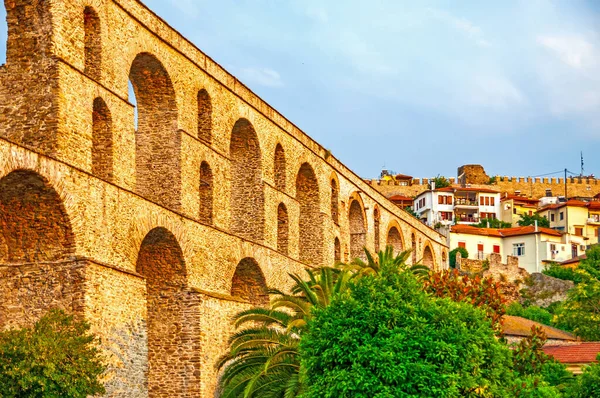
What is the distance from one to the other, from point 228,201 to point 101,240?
11.8m

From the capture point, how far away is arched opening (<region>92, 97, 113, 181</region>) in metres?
36.9

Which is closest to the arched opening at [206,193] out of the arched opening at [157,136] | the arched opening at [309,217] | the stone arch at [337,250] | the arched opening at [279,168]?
the arched opening at [157,136]

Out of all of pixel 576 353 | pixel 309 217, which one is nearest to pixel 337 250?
pixel 309 217

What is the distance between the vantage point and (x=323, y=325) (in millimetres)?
33531

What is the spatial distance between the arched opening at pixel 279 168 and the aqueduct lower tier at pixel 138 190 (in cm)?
6

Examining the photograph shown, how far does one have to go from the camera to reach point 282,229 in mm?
53125

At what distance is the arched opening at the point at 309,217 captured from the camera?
190 feet

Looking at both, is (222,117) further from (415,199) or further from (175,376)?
(415,199)

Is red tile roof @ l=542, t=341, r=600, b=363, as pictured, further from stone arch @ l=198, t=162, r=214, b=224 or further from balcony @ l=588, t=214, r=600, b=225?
balcony @ l=588, t=214, r=600, b=225

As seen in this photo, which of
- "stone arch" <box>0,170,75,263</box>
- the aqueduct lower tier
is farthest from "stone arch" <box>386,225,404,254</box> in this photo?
"stone arch" <box>0,170,75,263</box>

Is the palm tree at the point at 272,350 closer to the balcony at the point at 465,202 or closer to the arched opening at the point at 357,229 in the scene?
the arched opening at the point at 357,229

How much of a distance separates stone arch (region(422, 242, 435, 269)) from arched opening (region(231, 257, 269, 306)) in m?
37.1

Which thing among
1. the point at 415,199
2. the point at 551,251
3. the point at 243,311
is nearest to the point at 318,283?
the point at 243,311

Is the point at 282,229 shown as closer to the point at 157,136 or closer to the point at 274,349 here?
→ the point at 157,136
